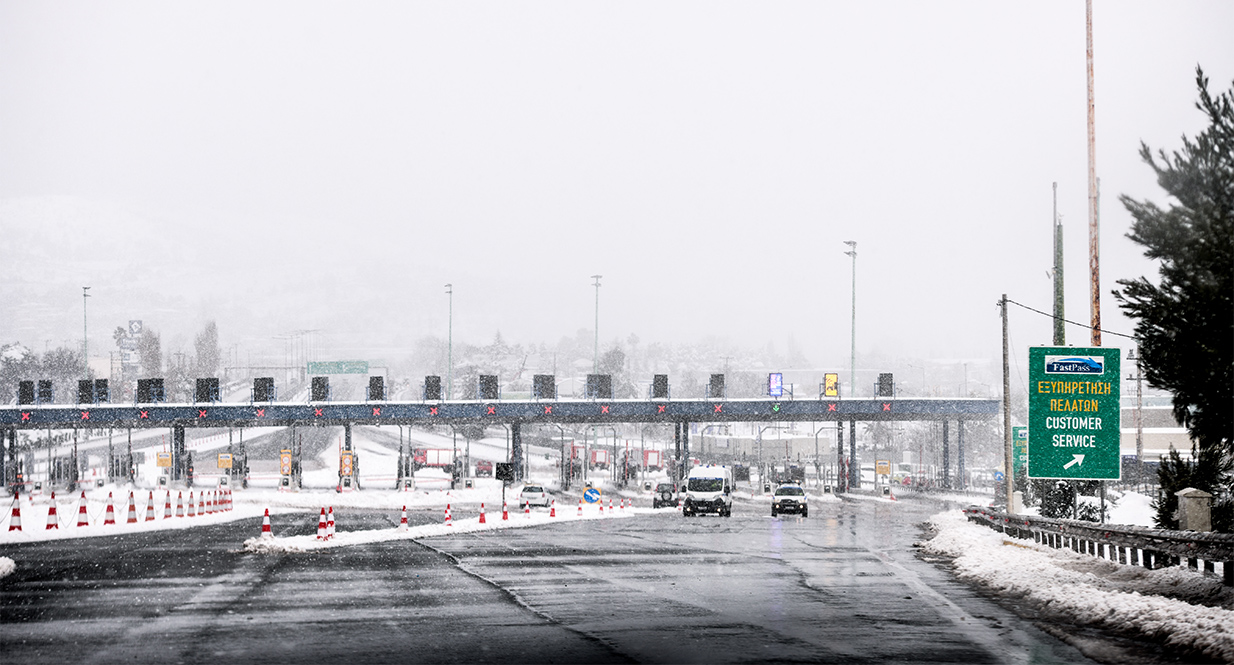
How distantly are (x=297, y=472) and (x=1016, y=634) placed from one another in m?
69.1

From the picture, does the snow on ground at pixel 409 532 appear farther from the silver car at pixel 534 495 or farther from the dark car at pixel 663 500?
the dark car at pixel 663 500

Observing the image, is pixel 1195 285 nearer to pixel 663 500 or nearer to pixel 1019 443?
pixel 1019 443

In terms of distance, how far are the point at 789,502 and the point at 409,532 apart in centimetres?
2280

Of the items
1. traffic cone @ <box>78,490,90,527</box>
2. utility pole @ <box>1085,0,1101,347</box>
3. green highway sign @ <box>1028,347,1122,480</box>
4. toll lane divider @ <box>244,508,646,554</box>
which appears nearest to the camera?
green highway sign @ <box>1028,347,1122,480</box>

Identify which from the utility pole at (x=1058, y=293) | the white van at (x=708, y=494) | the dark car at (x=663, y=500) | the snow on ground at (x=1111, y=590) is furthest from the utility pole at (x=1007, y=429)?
the dark car at (x=663, y=500)

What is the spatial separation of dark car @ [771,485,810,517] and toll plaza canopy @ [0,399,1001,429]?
25399 mm

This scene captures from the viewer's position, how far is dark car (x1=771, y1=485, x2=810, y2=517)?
50.9 m

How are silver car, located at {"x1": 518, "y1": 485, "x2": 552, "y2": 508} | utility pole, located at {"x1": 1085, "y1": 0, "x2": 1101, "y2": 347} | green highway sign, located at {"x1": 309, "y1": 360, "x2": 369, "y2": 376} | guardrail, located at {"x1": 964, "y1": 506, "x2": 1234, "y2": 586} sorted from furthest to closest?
green highway sign, located at {"x1": 309, "y1": 360, "x2": 369, "y2": 376}, silver car, located at {"x1": 518, "y1": 485, "x2": 552, "y2": 508}, utility pole, located at {"x1": 1085, "y1": 0, "x2": 1101, "y2": 347}, guardrail, located at {"x1": 964, "y1": 506, "x2": 1234, "y2": 586}

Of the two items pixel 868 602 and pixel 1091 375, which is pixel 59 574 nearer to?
pixel 868 602

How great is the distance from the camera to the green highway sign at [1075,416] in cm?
2377

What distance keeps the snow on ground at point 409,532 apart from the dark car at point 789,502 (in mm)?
5680

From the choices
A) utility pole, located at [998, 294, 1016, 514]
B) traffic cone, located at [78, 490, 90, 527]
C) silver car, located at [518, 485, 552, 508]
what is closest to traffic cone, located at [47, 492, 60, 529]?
traffic cone, located at [78, 490, 90, 527]

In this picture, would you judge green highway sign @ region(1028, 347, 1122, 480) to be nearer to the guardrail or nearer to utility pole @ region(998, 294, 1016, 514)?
the guardrail

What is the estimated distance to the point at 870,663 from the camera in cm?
1170
